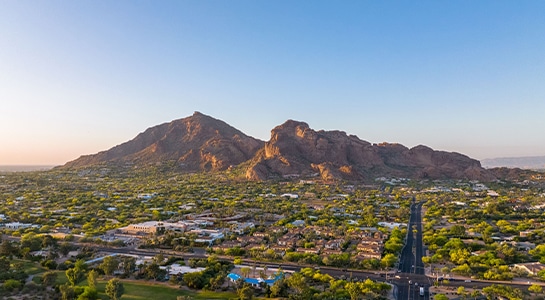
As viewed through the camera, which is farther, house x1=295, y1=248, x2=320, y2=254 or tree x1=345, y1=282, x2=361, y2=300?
house x1=295, y1=248, x2=320, y2=254

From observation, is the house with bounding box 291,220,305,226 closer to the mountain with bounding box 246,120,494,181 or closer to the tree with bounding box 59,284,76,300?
the tree with bounding box 59,284,76,300

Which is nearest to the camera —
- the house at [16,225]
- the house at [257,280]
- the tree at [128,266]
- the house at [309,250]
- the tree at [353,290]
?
the tree at [353,290]

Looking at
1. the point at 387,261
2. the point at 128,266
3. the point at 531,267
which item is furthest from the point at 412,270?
the point at 128,266

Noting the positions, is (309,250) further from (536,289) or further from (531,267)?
(531,267)

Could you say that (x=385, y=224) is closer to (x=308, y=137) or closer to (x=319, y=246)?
(x=319, y=246)

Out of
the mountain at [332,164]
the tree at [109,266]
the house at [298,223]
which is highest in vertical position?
the mountain at [332,164]

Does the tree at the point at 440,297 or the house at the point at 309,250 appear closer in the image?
the tree at the point at 440,297

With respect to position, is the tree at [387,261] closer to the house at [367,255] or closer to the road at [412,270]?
the road at [412,270]

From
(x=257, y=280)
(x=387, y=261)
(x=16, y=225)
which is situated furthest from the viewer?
(x=16, y=225)

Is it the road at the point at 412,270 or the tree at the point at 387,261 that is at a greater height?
the tree at the point at 387,261

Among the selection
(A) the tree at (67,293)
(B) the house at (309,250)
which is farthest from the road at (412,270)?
(A) the tree at (67,293)

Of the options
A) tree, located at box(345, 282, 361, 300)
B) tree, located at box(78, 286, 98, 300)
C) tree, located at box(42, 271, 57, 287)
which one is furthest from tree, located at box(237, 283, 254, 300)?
tree, located at box(42, 271, 57, 287)
